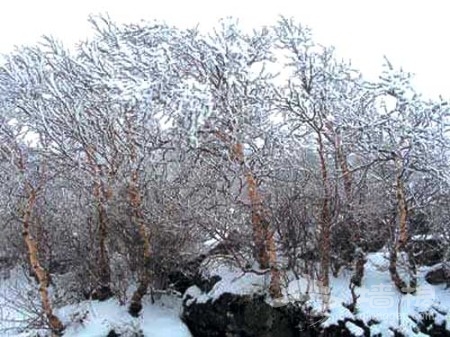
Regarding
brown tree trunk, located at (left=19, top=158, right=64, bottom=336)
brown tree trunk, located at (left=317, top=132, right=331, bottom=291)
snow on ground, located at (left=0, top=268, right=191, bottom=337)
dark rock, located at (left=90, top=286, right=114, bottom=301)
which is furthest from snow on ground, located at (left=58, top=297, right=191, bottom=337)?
brown tree trunk, located at (left=317, top=132, right=331, bottom=291)

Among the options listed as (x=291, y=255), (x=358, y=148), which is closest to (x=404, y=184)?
(x=358, y=148)

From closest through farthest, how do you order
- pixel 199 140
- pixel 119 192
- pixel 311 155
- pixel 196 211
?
pixel 199 140, pixel 196 211, pixel 119 192, pixel 311 155

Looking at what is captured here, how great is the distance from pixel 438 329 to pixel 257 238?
3.82 metres

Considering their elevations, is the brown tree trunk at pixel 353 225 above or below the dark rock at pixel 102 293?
above

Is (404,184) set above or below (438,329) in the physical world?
above

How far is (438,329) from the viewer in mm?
10117

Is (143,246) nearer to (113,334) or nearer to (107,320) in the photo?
(107,320)

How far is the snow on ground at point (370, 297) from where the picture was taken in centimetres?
1014

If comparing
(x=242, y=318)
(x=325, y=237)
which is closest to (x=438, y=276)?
(x=325, y=237)

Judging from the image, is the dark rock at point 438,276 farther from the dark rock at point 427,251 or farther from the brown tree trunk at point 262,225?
the brown tree trunk at point 262,225

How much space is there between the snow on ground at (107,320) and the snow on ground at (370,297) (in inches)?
36.6

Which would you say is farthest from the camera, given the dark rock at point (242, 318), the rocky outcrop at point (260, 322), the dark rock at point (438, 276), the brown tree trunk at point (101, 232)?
the brown tree trunk at point (101, 232)

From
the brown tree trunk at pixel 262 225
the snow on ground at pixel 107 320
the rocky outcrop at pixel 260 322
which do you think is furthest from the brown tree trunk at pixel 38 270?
the brown tree trunk at pixel 262 225

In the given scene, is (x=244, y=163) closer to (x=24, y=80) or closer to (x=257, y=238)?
(x=257, y=238)
